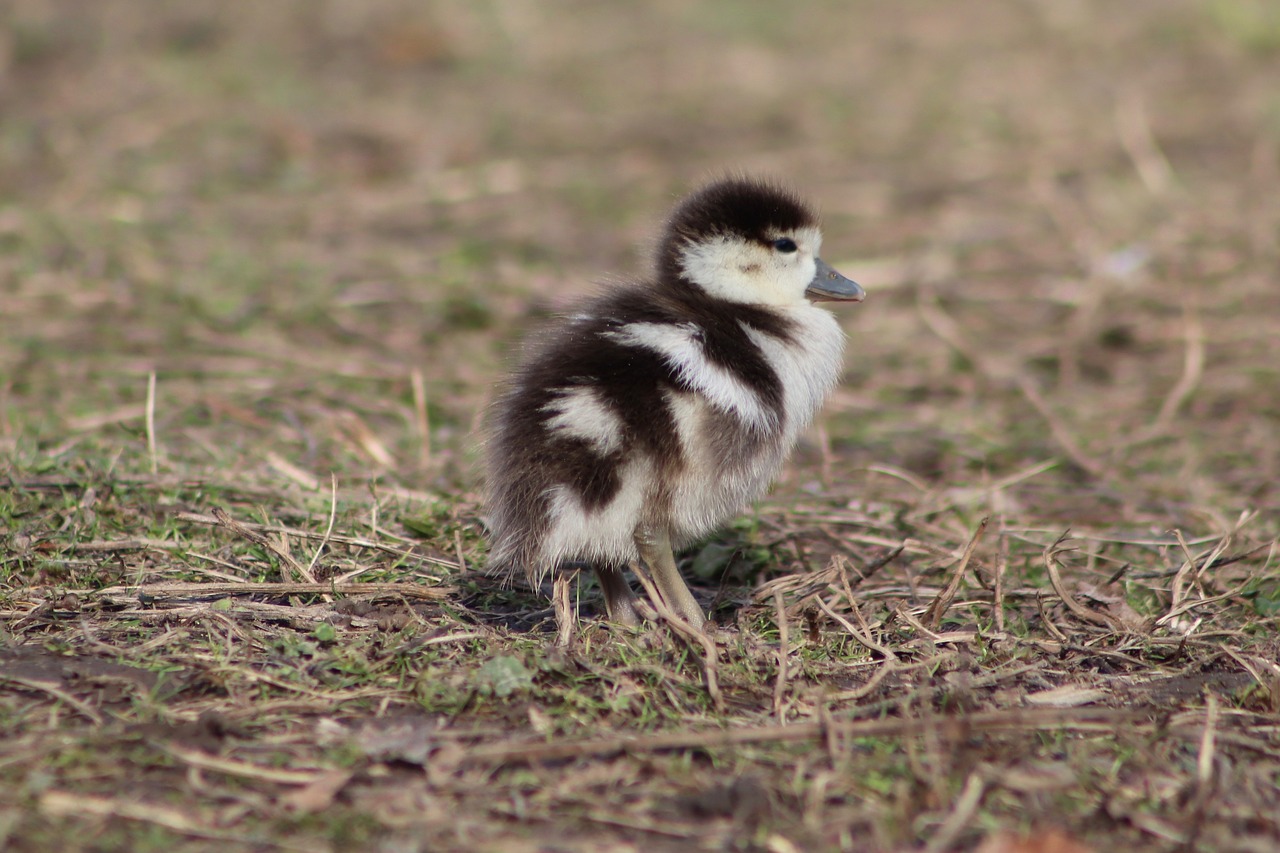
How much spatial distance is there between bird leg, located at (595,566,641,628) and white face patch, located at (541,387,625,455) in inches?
17.5

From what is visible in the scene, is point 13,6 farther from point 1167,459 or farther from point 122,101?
point 1167,459

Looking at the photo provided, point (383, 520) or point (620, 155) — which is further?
point (620, 155)

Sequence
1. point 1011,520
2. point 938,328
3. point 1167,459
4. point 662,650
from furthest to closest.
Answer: point 938,328, point 1167,459, point 1011,520, point 662,650

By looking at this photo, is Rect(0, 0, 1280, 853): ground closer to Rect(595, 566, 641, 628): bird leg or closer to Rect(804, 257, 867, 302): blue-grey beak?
Rect(595, 566, 641, 628): bird leg

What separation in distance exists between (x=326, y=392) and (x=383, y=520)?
1.51 m

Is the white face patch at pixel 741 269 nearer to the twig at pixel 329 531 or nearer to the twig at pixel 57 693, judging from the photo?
the twig at pixel 329 531

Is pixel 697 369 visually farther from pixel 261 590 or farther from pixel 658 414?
pixel 261 590


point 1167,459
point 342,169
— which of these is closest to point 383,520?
point 1167,459

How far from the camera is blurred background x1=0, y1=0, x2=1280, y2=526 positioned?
542 cm

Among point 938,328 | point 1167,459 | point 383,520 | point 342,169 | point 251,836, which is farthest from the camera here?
point 342,169

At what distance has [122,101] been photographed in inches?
372

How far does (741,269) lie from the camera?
3729 millimetres

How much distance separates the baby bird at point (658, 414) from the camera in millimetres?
3277

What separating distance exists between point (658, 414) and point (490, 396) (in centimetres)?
149
